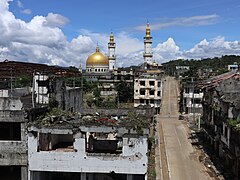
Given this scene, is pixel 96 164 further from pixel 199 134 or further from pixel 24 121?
pixel 199 134

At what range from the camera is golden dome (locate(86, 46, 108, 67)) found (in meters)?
108

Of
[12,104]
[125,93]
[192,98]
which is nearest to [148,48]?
[125,93]

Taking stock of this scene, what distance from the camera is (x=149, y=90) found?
2709 inches

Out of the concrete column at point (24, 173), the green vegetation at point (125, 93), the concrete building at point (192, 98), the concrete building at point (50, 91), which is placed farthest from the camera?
the green vegetation at point (125, 93)

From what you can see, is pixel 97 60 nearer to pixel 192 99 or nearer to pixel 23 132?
pixel 192 99

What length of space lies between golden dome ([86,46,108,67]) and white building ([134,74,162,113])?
134 ft

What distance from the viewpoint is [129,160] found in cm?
2172

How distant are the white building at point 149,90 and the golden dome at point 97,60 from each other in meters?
40.7

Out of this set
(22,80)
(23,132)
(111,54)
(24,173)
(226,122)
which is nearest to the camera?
(24,173)

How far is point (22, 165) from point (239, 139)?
17.4 m

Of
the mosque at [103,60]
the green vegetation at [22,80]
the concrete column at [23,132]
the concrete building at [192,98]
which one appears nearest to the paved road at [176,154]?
the concrete building at [192,98]

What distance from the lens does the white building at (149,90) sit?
2697 inches

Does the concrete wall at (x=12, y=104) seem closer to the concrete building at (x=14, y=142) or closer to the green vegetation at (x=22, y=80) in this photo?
the concrete building at (x=14, y=142)

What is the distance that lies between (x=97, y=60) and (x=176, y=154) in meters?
76.0
